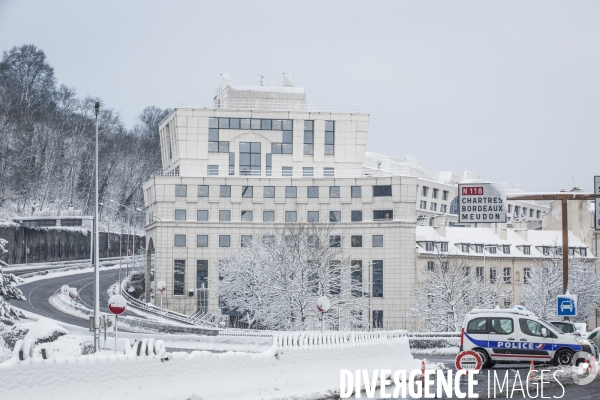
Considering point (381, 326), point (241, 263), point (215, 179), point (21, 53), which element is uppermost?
point (21, 53)

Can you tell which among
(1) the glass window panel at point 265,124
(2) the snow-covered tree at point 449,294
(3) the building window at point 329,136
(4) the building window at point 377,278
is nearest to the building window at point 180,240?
(1) the glass window panel at point 265,124

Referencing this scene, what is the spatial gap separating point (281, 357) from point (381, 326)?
2854 inches

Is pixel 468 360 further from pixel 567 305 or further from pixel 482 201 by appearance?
pixel 482 201

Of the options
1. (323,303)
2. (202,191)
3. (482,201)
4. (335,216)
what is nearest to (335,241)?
(335,216)

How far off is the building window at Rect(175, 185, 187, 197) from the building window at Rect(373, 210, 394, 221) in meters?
18.5

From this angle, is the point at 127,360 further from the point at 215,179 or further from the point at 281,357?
the point at 215,179

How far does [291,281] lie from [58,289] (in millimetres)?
26841

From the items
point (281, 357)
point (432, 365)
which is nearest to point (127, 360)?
point (281, 357)

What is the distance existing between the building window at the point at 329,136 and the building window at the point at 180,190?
16.0m

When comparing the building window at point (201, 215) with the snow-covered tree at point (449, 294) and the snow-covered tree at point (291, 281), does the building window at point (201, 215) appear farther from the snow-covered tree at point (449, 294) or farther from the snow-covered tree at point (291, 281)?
the snow-covered tree at point (449, 294)

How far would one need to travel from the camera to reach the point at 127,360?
18625mm

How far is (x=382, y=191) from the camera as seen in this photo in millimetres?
A: 99125

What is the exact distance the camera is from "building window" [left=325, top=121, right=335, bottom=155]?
105 meters

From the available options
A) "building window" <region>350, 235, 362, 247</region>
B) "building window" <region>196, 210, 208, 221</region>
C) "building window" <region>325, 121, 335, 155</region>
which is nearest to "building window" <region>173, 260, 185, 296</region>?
"building window" <region>196, 210, 208, 221</region>
